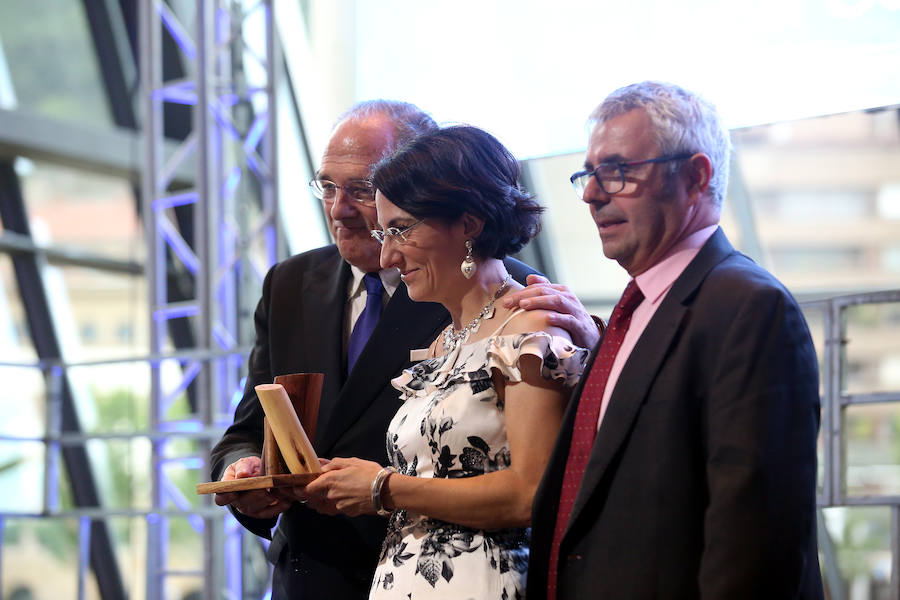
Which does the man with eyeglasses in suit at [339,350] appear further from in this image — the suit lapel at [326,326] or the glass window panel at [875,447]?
the glass window panel at [875,447]

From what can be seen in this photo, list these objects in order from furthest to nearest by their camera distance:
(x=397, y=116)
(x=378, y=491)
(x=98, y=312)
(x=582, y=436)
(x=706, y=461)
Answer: (x=98, y=312) < (x=397, y=116) < (x=378, y=491) < (x=582, y=436) < (x=706, y=461)

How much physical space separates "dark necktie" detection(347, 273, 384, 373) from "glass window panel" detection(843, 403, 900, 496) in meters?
5.36

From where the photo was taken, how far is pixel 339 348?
225 centimetres

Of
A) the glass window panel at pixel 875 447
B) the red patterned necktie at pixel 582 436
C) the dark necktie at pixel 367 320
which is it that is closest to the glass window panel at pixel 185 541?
the glass window panel at pixel 875 447

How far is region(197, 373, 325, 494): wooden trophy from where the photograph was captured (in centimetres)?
184

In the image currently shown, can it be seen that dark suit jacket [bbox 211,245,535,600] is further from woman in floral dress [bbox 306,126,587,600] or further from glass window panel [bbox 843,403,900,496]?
glass window panel [bbox 843,403,900,496]

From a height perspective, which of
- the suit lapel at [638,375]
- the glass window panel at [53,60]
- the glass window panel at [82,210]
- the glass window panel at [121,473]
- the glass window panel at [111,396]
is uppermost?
the glass window panel at [53,60]

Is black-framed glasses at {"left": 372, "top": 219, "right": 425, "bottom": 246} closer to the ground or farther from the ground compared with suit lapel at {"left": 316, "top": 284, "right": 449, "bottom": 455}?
farther from the ground

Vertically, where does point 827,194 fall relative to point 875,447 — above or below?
above

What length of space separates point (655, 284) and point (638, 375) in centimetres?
18

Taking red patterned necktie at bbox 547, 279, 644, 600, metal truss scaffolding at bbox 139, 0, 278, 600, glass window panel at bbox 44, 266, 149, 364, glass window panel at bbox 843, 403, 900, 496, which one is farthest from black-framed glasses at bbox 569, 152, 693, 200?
glass window panel at bbox 843, 403, 900, 496

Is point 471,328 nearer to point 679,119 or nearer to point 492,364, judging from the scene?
point 492,364

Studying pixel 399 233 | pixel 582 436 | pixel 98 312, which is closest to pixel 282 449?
pixel 399 233

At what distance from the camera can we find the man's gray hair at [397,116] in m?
2.37
